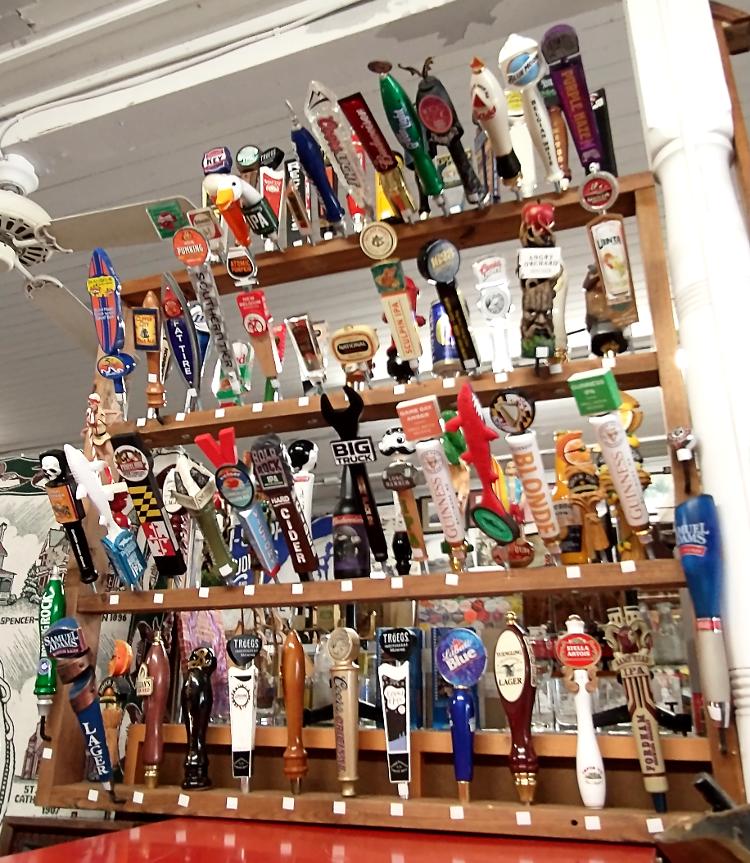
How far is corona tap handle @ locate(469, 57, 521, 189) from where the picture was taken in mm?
1725

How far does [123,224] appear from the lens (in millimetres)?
2225

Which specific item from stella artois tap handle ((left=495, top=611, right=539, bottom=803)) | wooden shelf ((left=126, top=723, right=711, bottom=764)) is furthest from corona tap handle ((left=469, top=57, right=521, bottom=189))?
wooden shelf ((left=126, top=723, right=711, bottom=764))

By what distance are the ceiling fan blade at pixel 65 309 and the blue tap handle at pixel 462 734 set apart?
6.30 feet

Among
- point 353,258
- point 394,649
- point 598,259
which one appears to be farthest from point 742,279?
point 394,649

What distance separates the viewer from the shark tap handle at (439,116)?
177cm

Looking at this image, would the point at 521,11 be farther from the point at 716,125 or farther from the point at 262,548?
the point at 262,548

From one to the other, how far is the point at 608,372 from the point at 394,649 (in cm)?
80

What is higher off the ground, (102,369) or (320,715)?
(102,369)

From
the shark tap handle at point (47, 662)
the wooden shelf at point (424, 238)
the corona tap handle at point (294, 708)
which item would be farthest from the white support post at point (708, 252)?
the shark tap handle at point (47, 662)

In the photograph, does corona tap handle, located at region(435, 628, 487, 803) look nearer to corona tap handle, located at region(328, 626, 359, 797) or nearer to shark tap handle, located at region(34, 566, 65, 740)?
corona tap handle, located at region(328, 626, 359, 797)

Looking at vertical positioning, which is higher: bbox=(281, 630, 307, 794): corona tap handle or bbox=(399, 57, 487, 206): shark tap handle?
bbox=(399, 57, 487, 206): shark tap handle

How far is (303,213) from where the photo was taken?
2.15 meters

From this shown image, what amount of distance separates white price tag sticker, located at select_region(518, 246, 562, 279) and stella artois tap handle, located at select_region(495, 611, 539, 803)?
787 millimetres

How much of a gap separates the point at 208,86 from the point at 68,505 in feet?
4.53
